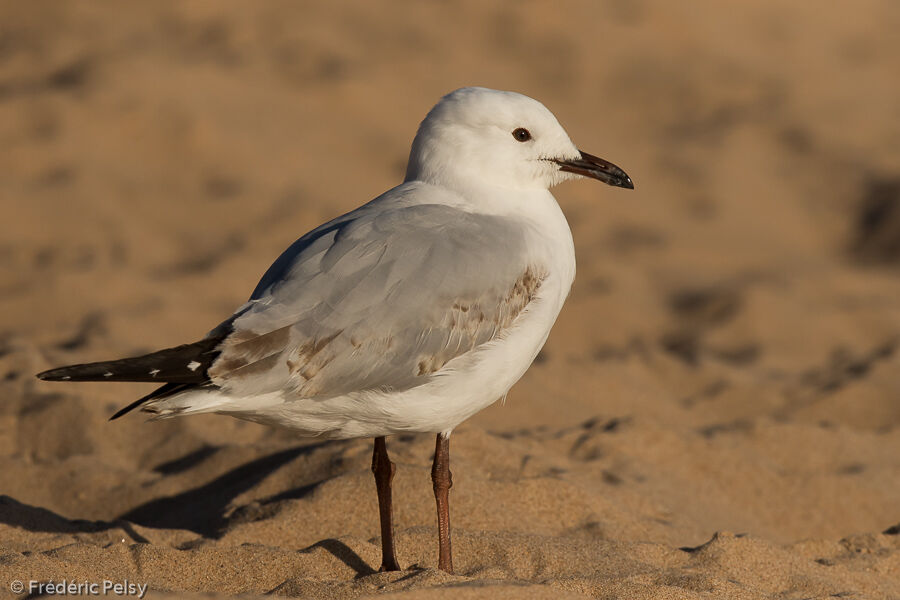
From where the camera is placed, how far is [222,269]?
806 cm

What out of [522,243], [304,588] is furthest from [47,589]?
[522,243]

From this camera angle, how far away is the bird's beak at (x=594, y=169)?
14.1 ft

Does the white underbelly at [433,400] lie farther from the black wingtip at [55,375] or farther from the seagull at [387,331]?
the black wingtip at [55,375]

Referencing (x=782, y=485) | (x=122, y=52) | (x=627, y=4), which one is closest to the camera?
(x=782, y=485)

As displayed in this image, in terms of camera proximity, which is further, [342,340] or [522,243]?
[522,243]

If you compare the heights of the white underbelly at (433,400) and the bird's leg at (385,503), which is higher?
the white underbelly at (433,400)

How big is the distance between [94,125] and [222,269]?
8.20 feet

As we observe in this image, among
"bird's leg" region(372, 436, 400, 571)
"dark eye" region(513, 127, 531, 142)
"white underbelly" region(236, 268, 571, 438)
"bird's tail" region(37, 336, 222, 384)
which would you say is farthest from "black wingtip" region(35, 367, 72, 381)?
"dark eye" region(513, 127, 531, 142)

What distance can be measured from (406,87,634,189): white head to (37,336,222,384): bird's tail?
1.20 m

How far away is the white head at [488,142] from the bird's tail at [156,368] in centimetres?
120

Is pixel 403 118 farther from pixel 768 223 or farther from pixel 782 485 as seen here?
pixel 782 485

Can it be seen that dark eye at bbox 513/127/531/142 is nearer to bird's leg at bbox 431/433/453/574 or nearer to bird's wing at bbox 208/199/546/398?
bird's wing at bbox 208/199/546/398

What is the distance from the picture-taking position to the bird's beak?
431cm

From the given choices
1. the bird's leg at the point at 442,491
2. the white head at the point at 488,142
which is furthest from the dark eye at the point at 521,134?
the bird's leg at the point at 442,491
